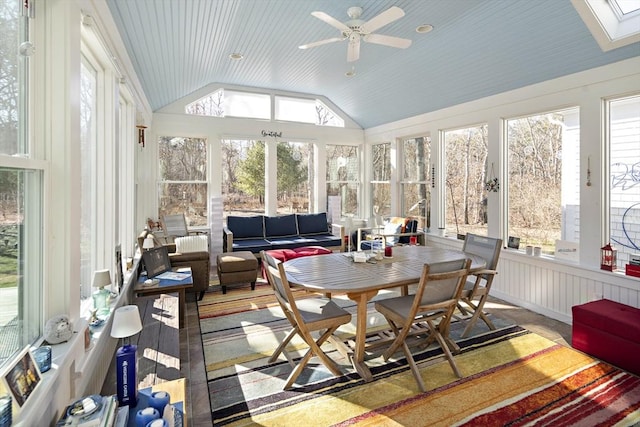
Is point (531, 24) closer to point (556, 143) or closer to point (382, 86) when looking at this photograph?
point (556, 143)

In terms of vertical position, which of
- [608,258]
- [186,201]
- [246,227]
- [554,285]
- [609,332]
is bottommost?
[609,332]

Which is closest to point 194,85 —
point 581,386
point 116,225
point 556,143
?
point 116,225

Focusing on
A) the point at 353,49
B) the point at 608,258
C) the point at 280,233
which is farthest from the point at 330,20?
the point at 280,233

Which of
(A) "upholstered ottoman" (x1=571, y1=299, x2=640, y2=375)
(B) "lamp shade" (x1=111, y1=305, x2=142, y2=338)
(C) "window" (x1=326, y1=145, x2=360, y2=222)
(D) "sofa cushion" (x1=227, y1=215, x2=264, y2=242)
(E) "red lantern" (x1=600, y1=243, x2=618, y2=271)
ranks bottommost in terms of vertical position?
(A) "upholstered ottoman" (x1=571, y1=299, x2=640, y2=375)

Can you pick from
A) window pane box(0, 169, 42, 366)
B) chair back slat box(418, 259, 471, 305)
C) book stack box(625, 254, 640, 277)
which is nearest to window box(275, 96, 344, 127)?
chair back slat box(418, 259, 471, 305)

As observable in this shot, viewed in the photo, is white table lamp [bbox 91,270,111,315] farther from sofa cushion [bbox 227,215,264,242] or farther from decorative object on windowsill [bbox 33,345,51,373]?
sofa cushion [bbox 227,215,264,242]

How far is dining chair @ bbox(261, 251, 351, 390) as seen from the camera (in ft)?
7.72

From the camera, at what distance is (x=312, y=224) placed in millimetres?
6684

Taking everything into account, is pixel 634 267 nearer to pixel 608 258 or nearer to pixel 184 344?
pixel 608 258

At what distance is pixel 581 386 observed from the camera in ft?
7.94

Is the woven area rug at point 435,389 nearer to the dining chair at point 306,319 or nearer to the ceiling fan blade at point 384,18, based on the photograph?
the dining chair at point 306,319

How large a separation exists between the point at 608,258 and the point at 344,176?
5.03 m

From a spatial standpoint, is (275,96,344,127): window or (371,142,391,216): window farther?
(371,142,391,216): window

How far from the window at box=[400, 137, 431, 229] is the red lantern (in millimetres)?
2632
